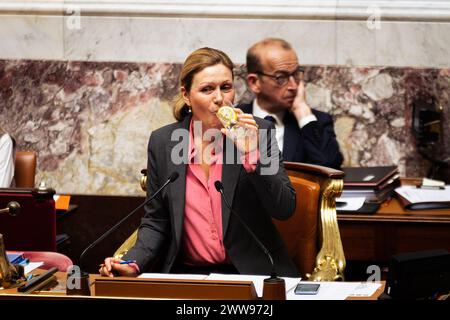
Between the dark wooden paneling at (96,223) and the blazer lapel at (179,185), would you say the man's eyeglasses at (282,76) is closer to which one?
the dark wooden paneling at (96,223)

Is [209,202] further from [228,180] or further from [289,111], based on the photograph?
[289,111]

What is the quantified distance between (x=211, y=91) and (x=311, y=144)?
54.9 inches

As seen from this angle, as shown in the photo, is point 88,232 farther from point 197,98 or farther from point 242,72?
point 197,98

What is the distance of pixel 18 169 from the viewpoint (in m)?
3.96

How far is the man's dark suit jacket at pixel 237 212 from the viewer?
2.65 meters

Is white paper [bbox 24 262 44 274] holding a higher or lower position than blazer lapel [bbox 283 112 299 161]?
lower

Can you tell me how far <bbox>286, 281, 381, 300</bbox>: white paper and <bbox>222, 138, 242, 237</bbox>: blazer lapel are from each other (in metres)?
0.55

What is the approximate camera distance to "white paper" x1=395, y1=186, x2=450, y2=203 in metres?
3.63

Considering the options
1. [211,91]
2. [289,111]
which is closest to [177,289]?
[211,91]

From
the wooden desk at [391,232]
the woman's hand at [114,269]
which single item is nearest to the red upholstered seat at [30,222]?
the woman's hand at [114,269]

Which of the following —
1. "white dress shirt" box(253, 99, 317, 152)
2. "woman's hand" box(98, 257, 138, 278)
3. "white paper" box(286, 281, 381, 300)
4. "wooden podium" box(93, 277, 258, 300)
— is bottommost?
"white paper" box(286, 281, 381, 300)

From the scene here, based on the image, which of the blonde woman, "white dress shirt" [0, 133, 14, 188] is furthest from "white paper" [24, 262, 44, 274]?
"white dress shirt" [0, 133, 14, 188]

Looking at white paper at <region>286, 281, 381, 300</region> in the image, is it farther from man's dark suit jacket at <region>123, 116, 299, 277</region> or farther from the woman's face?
the woman's face

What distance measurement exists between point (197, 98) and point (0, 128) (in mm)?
2061
